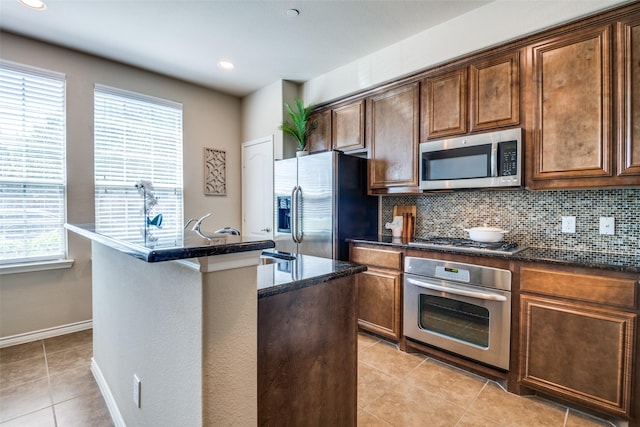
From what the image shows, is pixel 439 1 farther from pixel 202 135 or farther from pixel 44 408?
pixel 44 408

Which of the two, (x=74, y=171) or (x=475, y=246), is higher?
(x=74, y=171)

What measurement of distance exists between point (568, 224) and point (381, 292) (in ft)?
4.96

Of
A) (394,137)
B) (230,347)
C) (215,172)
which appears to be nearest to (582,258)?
(394,137)

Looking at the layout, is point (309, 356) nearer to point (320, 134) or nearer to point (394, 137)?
point (394, 137)

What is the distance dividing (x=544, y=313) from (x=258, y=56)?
3.30 metres

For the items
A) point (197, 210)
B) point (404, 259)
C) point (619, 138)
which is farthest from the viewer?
point (197, 210)

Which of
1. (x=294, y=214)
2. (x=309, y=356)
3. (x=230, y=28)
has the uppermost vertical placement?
(x=230, y=28)

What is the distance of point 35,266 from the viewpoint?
285 cm

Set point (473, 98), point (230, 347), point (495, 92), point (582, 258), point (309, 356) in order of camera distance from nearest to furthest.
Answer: point (230, 347)
point (309, 356)
point (582, 258)
point (495, 92)
point (473, 98)

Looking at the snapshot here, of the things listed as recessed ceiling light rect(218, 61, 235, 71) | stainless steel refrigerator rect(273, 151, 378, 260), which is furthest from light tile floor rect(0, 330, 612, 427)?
recessed ceiling light rect(218, 61, 235, 71)

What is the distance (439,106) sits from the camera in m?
2.63

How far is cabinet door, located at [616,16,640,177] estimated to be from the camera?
5.90 ft

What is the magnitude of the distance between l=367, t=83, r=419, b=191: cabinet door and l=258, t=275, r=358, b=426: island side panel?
1.67 meters

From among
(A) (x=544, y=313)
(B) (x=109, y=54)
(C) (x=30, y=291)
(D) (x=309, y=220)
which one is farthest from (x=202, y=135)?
(A) (x=544, y=313)
